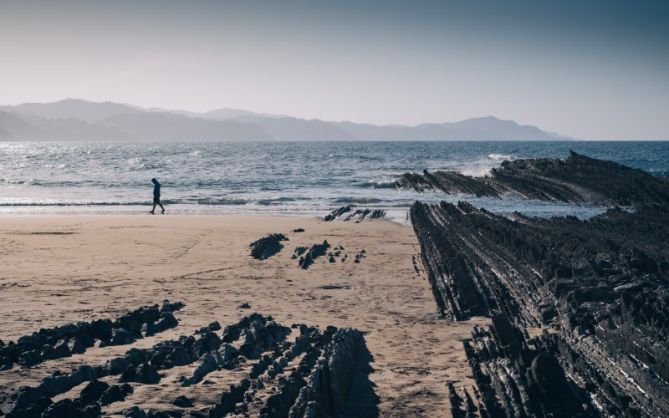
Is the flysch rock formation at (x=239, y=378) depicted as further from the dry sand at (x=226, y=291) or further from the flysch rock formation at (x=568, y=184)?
the flysch rock formation at (x=568, y=184)

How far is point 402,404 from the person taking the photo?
7.78 m

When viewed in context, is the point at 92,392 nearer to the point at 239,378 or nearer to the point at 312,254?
the point at 239,378

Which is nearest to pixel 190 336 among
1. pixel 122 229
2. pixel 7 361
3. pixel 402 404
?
pixel 7 361

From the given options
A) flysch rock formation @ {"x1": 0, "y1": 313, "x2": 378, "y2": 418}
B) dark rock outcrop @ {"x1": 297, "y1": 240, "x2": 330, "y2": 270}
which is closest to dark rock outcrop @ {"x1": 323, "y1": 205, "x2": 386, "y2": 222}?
dark rock outcrop @ {"x1": 297, "y1": 240, "x2": 330, "y2": 270}

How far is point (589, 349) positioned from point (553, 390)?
2264 millimetres

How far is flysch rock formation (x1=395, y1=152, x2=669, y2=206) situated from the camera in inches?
1389

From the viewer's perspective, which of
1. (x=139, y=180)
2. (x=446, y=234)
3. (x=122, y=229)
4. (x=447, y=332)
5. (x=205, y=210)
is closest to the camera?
(x=447, y=332)

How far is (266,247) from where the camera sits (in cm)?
1952

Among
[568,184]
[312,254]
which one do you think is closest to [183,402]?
[312,254]

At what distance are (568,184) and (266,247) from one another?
27.6m

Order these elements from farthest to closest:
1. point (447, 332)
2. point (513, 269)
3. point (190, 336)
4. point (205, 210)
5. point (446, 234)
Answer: point (205, 210) < point (446, 234) < point (513, 269) < point (447, 332) < point (190, 336)

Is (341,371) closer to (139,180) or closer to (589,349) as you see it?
(589,349)

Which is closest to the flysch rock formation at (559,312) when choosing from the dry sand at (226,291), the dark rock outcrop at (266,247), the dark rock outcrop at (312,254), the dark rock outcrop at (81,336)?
the dry sand at (226,291)

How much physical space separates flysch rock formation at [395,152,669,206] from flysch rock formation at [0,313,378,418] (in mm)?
27799
